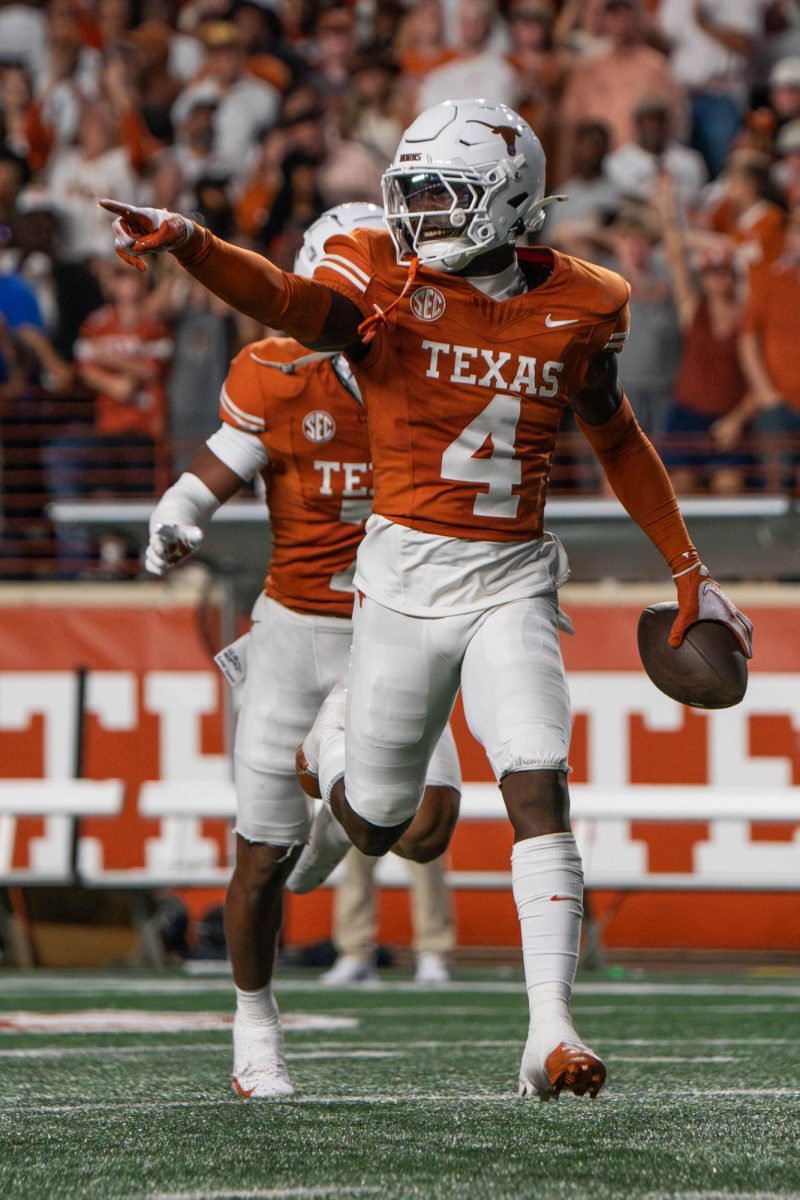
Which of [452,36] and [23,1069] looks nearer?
[23,1069]

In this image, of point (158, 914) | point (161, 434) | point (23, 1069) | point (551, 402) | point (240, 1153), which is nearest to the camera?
point (240, 1153)

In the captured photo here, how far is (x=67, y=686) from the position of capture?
30.3 feet

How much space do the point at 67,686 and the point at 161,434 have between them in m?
1.41

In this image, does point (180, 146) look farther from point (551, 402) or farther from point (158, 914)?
point (551, 402)

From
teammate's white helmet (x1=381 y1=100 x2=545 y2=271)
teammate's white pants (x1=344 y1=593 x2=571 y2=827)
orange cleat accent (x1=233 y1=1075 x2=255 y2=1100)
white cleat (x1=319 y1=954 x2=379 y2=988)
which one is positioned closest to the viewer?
teammate's white pants (x1=344 y1=593 x2=571 y2=827)

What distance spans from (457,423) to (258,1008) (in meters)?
1.29

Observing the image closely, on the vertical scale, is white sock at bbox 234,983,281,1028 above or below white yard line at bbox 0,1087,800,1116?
below

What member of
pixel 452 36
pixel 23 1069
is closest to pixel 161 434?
pixel 452 36

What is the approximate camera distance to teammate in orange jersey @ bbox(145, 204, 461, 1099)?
12.9ft

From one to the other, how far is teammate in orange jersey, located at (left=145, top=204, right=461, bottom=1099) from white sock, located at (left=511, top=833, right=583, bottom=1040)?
762 mm

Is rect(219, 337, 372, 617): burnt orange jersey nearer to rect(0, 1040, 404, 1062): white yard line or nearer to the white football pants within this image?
the white football pants

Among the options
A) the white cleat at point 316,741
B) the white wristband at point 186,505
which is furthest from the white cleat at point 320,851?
the white wristband at point 186,505

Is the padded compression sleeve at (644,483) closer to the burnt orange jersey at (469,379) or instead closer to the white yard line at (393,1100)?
the burnt orange jersey at (469,379)

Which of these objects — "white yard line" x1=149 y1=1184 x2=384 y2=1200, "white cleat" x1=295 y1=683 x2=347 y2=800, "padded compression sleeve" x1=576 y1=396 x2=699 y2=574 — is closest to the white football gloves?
"white cleat" x1=295 y1=683 x2=347 y2=800
